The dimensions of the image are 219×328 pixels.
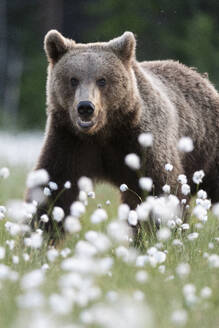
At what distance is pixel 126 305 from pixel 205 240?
2.28 metres

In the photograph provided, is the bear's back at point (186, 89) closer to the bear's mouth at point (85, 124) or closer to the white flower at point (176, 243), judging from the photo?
the bear's mouth at point (85, 124)

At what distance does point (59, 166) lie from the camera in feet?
19.3

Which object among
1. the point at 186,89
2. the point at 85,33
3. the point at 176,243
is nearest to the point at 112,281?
the point at 176,243

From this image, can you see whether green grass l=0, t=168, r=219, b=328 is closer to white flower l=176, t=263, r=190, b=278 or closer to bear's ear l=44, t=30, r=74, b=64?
white flower l=176, t=263, r=190, b=278

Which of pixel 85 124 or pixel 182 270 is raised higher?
pixel 85 124

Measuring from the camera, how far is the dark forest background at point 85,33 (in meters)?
21.7

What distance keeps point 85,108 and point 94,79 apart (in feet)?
1.39

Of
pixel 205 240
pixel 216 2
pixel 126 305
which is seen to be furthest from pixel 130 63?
pixel 216 2

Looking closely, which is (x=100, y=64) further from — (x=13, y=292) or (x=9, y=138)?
(x=9, y=138)

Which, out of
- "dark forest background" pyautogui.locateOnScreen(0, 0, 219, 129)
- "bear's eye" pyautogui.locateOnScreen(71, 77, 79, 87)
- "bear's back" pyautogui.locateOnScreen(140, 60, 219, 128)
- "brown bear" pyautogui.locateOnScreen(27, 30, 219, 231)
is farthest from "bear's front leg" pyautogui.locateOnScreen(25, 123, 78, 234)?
"dark forest background" pyautogui.locateOnScreen(0, 0, 219, 129)

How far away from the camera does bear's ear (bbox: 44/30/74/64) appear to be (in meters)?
6.09

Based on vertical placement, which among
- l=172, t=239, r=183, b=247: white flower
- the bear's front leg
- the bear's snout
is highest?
the bear's snout

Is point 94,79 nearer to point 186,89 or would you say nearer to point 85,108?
point 85,108

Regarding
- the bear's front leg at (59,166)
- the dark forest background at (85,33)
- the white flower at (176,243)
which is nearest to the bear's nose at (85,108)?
the bear's front leg at (59,166)
